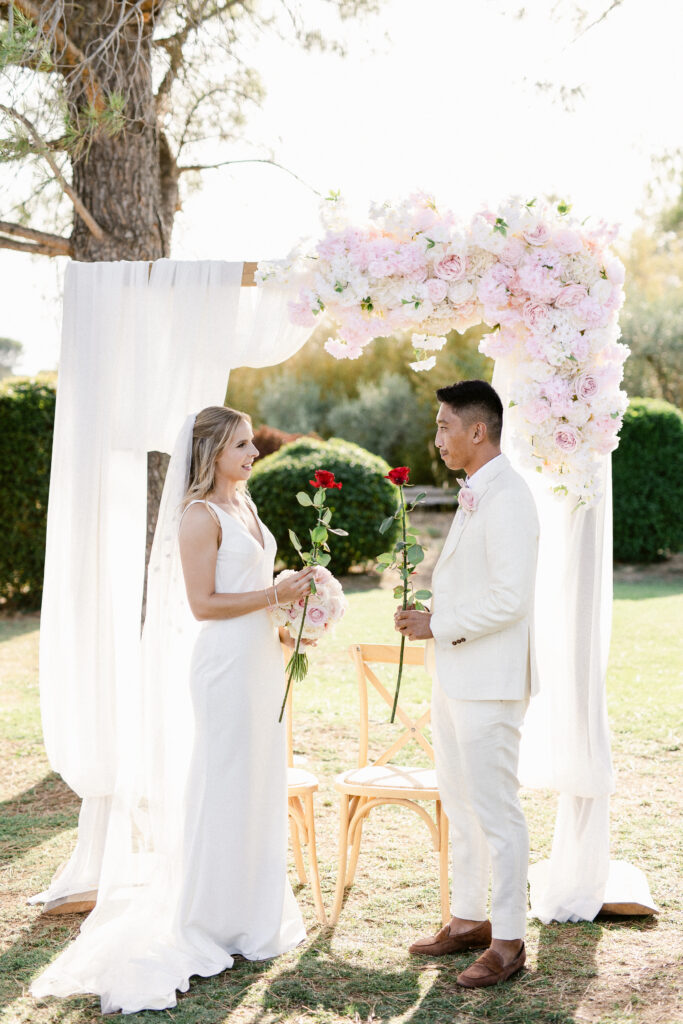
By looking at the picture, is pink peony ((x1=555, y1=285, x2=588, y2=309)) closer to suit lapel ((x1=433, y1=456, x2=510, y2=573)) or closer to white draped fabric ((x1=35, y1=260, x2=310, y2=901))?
suit lapel ((x1=433, y1=456, x2=510, y2=573))

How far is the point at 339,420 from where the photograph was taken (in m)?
23.1

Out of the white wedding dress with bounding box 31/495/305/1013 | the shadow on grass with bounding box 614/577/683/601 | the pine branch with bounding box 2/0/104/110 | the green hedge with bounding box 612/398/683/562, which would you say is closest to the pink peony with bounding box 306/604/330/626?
the white wedding dress with bounding box 31/495/305/1013

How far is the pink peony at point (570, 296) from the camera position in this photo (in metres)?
3.67

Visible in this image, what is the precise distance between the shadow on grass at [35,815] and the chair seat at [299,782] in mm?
1678

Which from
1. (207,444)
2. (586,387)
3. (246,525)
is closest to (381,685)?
(246,525)

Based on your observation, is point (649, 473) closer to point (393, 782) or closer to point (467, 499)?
point (393, 782)

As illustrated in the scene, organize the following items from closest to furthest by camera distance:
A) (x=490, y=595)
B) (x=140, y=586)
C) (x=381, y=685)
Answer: (x=490, y=595)
(x=140, y=586)
(x=381, y=685)

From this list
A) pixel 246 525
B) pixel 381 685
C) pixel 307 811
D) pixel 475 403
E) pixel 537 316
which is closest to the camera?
pixel 475 403

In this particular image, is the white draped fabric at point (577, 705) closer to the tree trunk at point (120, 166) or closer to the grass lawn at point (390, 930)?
the grass lawn at point (390, 930)

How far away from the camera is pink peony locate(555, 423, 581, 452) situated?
364 cm

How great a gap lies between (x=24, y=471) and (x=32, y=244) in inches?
217

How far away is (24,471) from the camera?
37.8 ft

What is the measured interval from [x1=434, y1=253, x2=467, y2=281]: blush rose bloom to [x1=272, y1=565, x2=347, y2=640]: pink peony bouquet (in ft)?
4.01

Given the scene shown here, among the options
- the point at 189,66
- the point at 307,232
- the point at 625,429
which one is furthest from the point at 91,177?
the point at 625,429
